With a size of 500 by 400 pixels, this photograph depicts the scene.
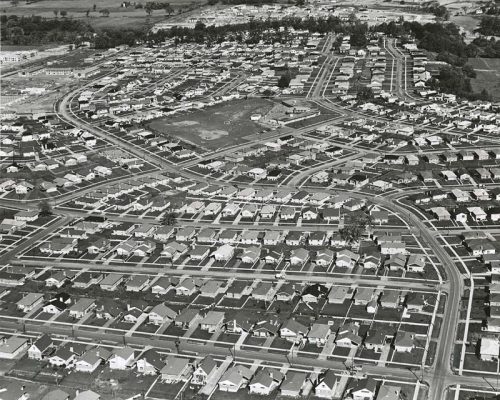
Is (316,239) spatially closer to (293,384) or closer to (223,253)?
(223,253)

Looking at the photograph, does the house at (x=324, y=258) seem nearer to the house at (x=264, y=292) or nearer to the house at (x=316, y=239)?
the house at (x=316, y=239)

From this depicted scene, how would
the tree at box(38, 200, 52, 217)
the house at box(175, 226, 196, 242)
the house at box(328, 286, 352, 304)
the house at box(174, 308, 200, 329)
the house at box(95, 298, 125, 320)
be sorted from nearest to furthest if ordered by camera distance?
the house at box(174, 308, 200, 329) → the house at box(95, 298, 125, 320) → the house at box(328, 286, 352, 304) → the house at box(175, 226, 196, 242) → the tree at box(38, 200, 52, 217)

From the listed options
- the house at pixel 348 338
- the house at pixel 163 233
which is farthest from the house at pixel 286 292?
the house at pixel 163 233

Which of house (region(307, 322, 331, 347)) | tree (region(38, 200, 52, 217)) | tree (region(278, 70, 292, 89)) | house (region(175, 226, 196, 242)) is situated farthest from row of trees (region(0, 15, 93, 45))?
house (region(307, 322, 331, 347))

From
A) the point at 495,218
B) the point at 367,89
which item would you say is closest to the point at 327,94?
the point at 367,89

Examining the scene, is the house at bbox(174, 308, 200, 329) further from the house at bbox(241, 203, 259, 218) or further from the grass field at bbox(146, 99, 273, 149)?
the grass field at bbox(146, 99, 273, 149)

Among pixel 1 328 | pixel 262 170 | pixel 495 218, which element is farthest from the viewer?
pixel 262 170

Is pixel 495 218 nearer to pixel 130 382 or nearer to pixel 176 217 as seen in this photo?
pixel 176 217
